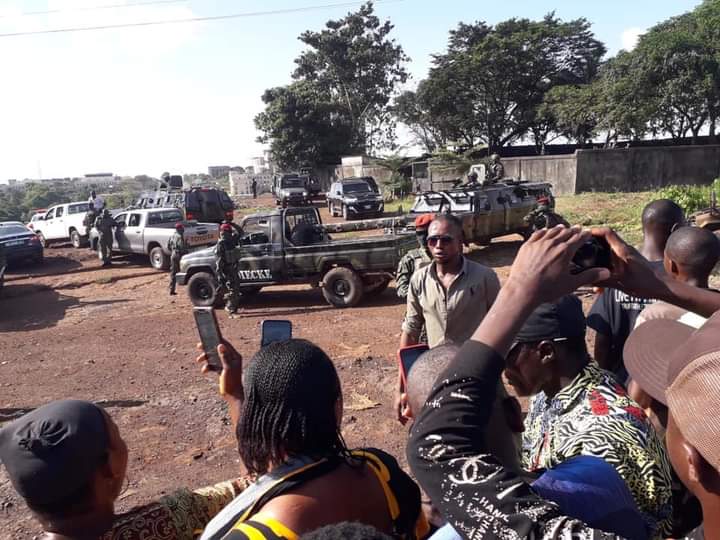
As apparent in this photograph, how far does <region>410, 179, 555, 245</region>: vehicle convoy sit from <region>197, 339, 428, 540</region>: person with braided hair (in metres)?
11.3

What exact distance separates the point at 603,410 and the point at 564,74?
39792mm

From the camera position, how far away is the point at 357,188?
76.5 ft

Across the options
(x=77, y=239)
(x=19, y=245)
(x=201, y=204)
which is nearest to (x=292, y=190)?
(x=201, y=204)

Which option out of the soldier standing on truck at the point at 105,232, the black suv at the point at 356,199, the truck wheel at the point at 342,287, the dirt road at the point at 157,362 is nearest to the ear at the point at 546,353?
the dirt road at the point at 157,362

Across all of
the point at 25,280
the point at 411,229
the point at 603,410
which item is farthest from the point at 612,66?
the point at 603,410

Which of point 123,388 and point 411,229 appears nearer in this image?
point 123,388

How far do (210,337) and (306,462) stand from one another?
3.05 feet

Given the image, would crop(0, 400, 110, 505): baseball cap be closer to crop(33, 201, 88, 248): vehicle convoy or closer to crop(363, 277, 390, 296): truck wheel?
crop(363, 277, 390, 296): truck wheel

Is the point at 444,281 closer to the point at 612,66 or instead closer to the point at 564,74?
the point at 612,66

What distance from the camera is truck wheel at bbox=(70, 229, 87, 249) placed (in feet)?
63.9

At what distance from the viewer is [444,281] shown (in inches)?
155

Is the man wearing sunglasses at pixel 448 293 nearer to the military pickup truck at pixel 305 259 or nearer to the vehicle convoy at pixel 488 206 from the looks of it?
the military pickup truck at pixel 305 259

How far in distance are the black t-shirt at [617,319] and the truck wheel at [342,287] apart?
6.79 meters

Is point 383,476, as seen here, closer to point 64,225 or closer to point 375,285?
point 375,285
